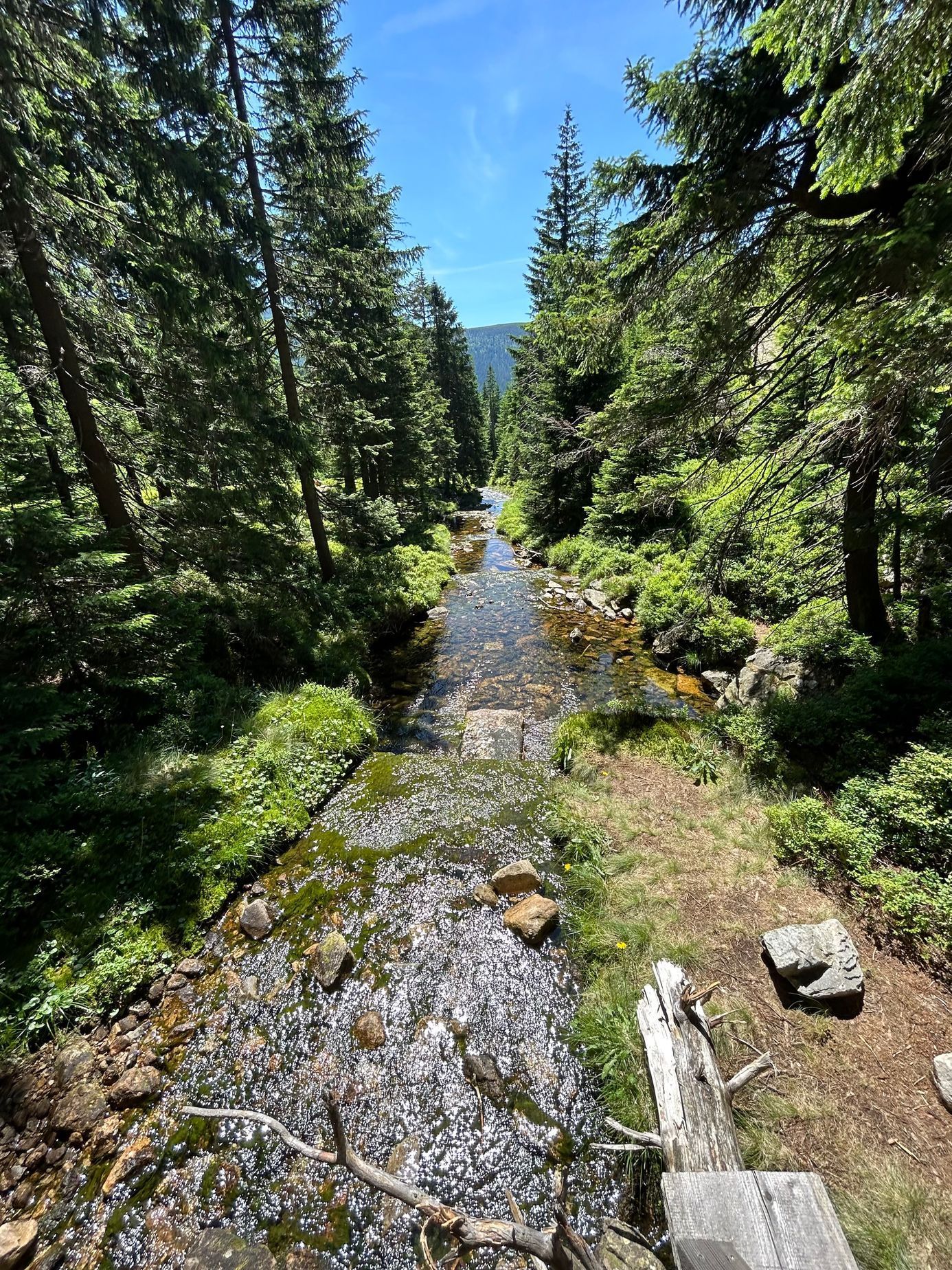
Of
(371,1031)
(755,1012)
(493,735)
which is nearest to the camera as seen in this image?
(755,1012)

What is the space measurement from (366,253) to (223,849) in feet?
46.2

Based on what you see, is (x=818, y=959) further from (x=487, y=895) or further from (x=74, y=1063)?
(x=74, y=1063)

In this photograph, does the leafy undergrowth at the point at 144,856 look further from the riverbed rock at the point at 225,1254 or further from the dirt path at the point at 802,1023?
the dirt path at the point at 802,1023

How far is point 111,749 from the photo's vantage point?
6277mm

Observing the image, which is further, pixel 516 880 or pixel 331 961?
pixel 516 880

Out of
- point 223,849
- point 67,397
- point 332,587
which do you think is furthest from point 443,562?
point 223,849

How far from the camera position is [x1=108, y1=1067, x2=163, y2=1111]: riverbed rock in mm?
3734

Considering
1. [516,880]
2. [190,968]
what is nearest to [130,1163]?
[190,968]

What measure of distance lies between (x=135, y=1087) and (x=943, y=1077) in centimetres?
608

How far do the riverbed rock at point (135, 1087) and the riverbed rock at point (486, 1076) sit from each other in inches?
101

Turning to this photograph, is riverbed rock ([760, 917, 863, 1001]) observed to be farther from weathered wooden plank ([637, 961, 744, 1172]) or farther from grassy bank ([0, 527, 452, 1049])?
grassy bank ([0, 527, 452, 1049])

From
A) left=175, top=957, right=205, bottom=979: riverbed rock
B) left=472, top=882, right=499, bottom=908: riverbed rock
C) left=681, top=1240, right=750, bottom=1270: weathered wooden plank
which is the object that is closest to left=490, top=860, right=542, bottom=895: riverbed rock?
left=472, top=882, right=499, bottom=908: riverbed rock

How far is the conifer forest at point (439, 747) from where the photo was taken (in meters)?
3.23

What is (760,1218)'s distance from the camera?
2.01 m
